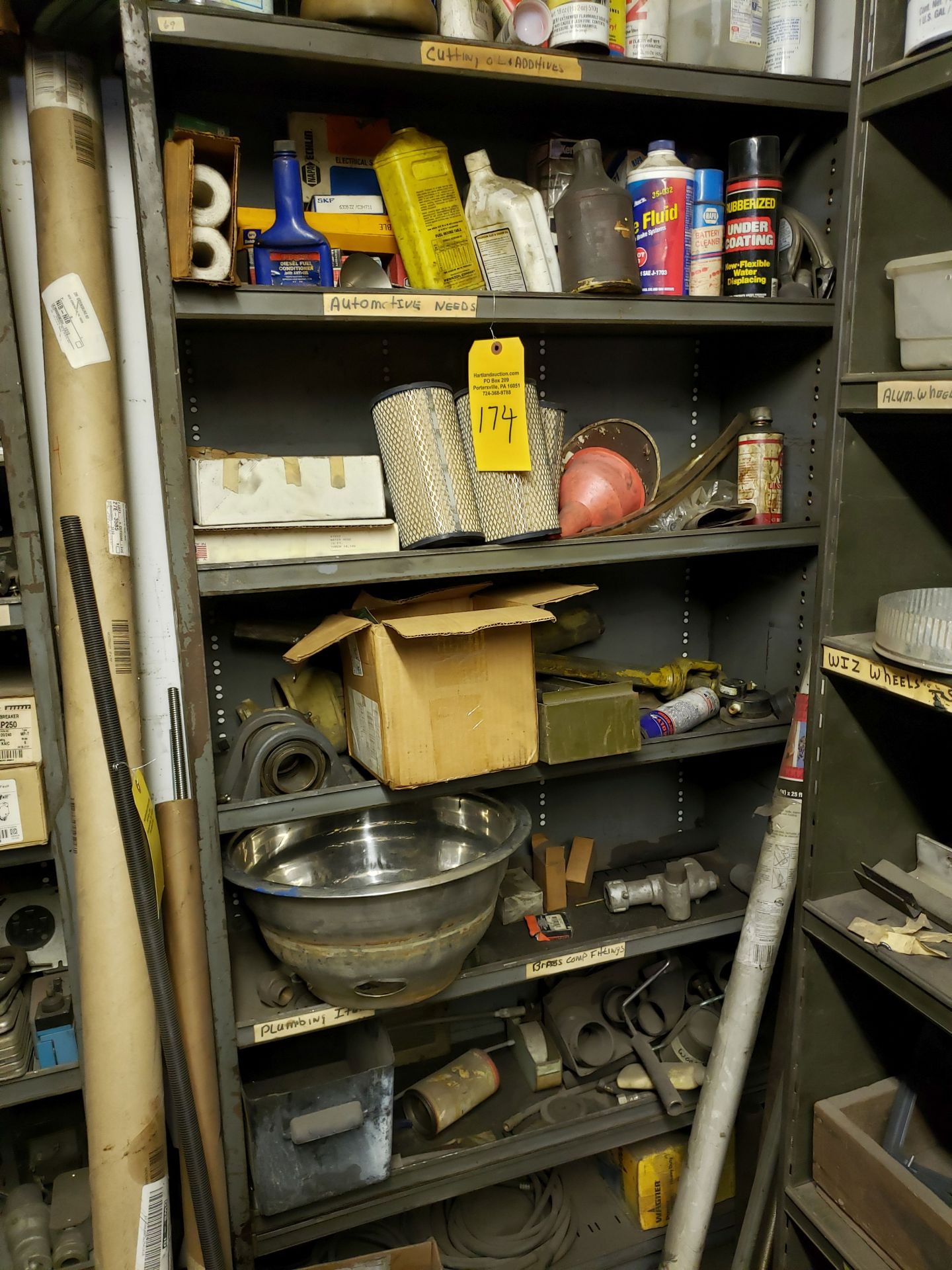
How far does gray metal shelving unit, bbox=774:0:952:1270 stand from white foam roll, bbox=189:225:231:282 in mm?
889

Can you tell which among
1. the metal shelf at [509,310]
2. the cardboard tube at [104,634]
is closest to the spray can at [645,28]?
the metal shelf at [509,310]

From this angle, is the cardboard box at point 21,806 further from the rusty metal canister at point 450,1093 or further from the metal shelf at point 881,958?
the metal shelf at point 881,958

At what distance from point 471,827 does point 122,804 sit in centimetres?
72

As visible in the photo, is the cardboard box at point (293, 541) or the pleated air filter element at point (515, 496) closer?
the cardboard box at point (293, 541)

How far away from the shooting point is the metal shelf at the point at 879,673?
1.02 m

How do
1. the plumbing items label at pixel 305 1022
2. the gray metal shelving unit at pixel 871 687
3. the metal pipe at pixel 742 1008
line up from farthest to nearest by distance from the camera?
the metal pipe at pixel 742 1008
the plumbing items label at pixel 305 1022
the gray metal shelving unit at pixel 871 687

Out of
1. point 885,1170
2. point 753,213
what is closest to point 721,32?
point 753,213

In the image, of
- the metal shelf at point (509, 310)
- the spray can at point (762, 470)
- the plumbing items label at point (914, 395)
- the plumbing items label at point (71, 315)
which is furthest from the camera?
the spray can at point (762, 470)

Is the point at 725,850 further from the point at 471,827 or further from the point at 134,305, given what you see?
the point at 134,305

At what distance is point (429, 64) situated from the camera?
4.13 feet

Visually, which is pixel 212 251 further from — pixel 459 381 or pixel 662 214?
pixel 662 214

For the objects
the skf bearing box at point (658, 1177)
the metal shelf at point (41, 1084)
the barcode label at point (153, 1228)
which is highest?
the metal shelf at point (41, 1084)

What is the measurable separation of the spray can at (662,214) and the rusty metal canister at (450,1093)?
1621mm

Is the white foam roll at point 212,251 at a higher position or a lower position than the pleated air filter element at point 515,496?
higher
